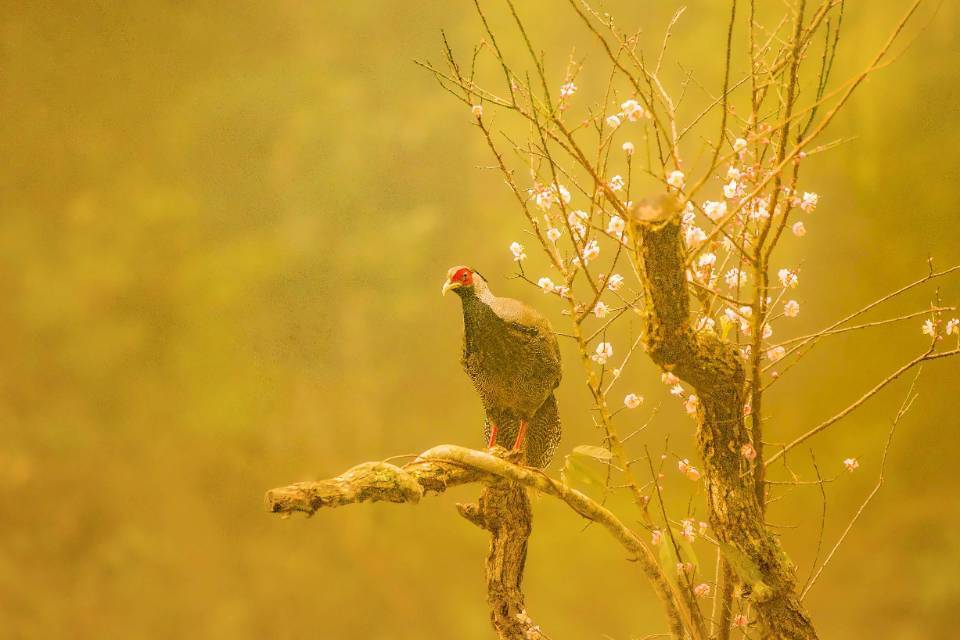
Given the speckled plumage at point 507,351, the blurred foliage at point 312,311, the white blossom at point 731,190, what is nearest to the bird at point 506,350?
the speckled plumage at point 507,351

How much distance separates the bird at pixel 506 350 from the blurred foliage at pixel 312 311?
759 mm

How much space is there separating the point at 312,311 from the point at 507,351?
1068 millimetres

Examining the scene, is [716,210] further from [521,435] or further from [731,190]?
[521,435]

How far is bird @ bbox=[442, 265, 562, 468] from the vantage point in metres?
2.19

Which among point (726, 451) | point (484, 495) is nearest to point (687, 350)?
point (726, 451)

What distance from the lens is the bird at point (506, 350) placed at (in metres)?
2.19

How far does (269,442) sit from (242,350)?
360mm

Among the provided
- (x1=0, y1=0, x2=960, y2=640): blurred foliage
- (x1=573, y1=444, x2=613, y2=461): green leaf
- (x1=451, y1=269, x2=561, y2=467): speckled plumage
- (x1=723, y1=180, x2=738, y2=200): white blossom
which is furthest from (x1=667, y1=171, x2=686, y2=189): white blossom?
(x1=0, y1=0, x2=960, y2=640): blurred foliage

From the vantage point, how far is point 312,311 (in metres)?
2.98

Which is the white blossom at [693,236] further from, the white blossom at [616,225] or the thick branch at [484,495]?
the thick branch at [484,495]

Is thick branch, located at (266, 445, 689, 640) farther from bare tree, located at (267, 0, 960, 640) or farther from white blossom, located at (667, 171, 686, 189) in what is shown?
white blossom, located at (667, 171, 686, 189)

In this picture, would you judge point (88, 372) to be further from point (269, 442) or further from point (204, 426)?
point (269, 442)

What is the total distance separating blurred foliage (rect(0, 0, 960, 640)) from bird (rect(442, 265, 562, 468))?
0.76 metres

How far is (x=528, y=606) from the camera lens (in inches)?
119
